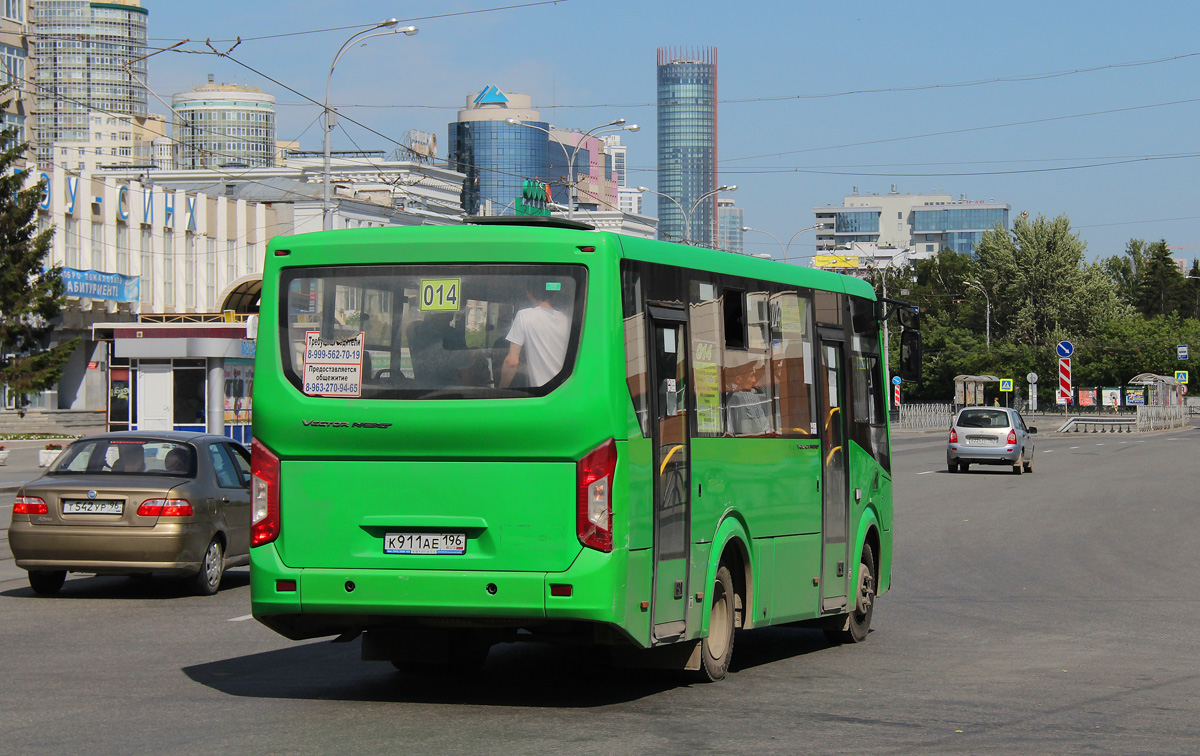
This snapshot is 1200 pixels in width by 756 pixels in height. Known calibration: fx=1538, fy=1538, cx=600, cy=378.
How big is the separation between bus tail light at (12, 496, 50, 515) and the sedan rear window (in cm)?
45

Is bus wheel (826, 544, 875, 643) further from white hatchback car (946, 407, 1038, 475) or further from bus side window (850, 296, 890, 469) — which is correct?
white hatchback car (946, 407, 1038, 475)

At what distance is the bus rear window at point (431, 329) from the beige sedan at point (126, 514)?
17.6 ft

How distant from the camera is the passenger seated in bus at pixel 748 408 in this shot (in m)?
9.15

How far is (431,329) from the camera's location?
801 centimetres

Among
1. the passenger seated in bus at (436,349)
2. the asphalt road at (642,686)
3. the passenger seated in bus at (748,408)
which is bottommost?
the asphalt road at (642,686)

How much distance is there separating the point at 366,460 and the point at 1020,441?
30642mm

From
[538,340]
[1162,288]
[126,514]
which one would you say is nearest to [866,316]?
[538,340]

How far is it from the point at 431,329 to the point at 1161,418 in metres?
78.6

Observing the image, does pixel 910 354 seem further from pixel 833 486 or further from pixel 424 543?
pixel 424 543

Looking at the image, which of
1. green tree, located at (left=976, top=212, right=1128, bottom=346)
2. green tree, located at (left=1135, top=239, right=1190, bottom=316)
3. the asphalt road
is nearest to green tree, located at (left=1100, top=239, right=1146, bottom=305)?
green tree, located at (left=1135, top=239, right=1190, bottom=316)

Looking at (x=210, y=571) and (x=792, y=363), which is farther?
(x=210, y=571)

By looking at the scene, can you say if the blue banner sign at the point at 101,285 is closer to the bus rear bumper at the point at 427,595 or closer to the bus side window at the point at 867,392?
the bus side window at the point at 867,392

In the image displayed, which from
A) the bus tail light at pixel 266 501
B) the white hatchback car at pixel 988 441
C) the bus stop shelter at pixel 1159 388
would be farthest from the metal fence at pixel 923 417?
the bus tail light at pixel 266 501

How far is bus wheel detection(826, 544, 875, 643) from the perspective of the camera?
440 inches
